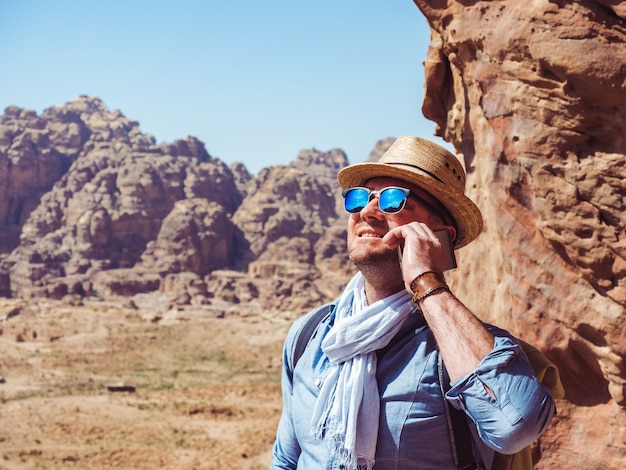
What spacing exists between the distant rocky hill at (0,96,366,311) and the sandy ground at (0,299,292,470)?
540 inches

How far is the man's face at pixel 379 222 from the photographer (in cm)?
229

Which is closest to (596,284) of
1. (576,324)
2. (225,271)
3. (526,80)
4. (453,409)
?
(576,324)

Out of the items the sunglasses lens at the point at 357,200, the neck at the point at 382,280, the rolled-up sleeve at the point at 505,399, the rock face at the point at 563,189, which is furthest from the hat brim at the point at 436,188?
the rock face at the point at 563,189

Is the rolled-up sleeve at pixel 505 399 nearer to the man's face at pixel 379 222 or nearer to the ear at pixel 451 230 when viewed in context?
the man's face at pixel 379 222

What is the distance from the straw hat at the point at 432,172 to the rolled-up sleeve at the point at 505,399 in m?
0.78

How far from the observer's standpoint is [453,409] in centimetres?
200

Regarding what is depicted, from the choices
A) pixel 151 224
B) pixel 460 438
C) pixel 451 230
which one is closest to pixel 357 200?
pixel 451 230

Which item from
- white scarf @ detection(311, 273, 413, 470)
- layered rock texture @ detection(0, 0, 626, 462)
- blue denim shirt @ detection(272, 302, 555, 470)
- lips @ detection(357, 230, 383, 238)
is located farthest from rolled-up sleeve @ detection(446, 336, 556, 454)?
layered rock texture @ detection(0, 0, 626, 462)

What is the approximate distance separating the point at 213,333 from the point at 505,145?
3728 cm

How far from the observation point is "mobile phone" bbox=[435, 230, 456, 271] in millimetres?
2199

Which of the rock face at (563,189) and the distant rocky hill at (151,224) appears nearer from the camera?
the rock face at (563,189)

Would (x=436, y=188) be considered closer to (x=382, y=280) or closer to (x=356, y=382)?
(x=382, y=280)

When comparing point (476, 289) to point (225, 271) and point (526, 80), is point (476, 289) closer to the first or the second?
point (526, 80)

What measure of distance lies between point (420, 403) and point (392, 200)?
0.78 m
